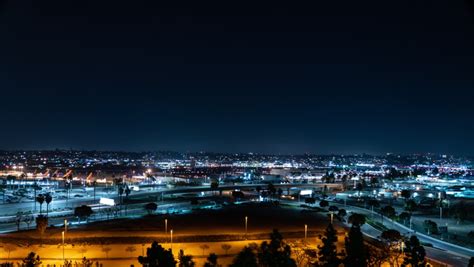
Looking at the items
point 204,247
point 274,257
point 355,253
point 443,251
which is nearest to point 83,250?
point 204,247

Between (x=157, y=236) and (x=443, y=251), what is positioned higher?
(x=157, y=236)

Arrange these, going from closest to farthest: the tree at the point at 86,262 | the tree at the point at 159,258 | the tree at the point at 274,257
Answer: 1. the tree at the point at 159,258
2. the tree at the point at 274,257
3. the tree at the point at 86,262

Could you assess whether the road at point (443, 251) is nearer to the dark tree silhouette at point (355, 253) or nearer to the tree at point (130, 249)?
the dark tree silhouette at point (355, 253)

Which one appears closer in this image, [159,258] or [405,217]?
[159,258]

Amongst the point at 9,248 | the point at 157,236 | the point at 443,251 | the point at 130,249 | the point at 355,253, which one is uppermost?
the point at 355,253

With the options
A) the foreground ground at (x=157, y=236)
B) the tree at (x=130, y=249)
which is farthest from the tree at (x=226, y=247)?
the tree at (x=130, y=249)

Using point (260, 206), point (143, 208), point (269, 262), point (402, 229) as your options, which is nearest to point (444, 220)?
point (402, 229)

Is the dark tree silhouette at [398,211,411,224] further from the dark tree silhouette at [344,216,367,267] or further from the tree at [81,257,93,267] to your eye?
the tree at [81,257,93,267]

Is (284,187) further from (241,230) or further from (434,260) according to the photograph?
(434,260)

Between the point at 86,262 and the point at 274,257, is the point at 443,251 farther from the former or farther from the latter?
the point at 86,262

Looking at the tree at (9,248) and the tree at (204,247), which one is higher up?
the tree at (9,248)

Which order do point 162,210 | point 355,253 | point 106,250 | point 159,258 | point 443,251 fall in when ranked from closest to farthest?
1. point 159,258
2. point 355,253
3. point 106,250
4. point 443,251
5. point 162,210

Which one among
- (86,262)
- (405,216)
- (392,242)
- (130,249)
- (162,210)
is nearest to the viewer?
(86,262)

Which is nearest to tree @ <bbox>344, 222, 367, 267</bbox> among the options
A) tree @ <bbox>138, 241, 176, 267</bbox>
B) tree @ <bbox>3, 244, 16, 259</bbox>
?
tree @ <bbox>138, 241, 176, 267</bbox>
